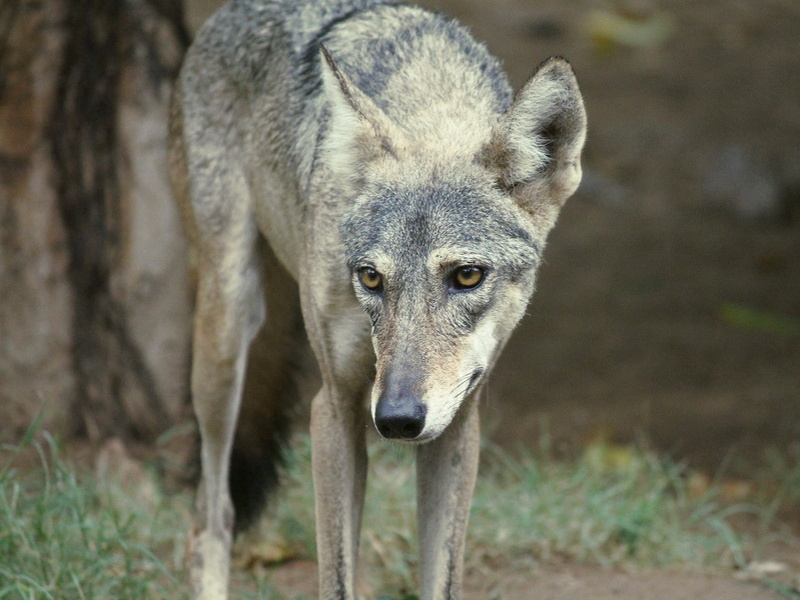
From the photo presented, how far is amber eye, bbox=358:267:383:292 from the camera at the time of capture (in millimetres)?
3250

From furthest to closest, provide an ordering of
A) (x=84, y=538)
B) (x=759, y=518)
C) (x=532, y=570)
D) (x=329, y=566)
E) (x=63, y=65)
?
(x=759, y=518) < (x=63, y=65) < (x=532, y=570) < (x=84, y=538) < (x=329, y=566)

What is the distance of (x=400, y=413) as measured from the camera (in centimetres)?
295

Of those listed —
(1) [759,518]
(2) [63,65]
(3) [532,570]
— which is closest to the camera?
(3) [532,570]

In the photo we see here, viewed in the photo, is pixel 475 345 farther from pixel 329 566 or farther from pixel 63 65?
pixel 63 65

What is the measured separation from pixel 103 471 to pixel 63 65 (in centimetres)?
210

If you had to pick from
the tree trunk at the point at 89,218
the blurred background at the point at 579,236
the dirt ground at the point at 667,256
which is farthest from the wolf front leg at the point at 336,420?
the tree trunk at the point at 89,218

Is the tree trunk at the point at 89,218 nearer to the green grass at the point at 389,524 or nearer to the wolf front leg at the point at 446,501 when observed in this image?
the green grass at the point at 389,524

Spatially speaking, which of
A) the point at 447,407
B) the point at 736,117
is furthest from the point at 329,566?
the point at 736,117

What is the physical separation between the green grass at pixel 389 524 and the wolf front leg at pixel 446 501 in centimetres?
72

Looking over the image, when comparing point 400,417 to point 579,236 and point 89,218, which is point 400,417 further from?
point 579,236

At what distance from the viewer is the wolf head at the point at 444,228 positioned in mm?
3084

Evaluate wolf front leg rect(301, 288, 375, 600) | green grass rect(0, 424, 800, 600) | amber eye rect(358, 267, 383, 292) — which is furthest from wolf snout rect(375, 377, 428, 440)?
green grass rect(0, 424, 800, 600)

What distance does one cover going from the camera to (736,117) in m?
12.2

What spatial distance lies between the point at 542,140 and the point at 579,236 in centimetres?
737
